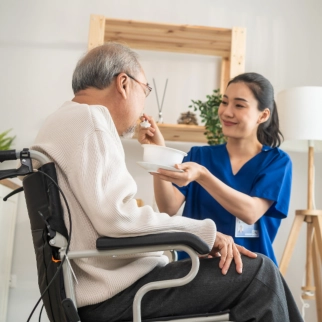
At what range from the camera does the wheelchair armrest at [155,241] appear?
3.48ft

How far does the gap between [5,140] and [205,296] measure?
2222 millimetres

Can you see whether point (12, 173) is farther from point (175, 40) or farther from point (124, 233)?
point (175, 40)

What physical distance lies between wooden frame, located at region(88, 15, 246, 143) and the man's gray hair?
4.16 feet

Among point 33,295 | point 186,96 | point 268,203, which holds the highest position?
point 186,96

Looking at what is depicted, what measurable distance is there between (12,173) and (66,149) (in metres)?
0.14

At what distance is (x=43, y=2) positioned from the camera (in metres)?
3.30

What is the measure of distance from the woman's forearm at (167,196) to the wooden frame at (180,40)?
0.93 metres

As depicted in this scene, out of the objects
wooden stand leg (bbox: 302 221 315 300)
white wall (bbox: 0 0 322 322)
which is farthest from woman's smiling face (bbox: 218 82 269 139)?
white wall (bbox: 0 0 322 322)

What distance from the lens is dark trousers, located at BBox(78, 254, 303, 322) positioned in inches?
44.8

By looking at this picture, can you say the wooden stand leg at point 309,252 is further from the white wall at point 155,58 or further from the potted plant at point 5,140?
the potted plant at point 5,140

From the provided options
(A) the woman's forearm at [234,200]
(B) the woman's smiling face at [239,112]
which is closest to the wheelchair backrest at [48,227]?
(A) the woman's forearm at [234,200]

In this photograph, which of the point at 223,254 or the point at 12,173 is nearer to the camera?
the point at 12,173

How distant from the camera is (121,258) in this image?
1.18m

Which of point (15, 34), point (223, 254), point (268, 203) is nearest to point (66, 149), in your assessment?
point (223, 254)
